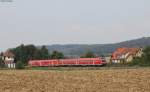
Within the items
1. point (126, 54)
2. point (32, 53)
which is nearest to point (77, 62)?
point (32, 53)

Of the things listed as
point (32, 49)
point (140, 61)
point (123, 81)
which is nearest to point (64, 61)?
point (140, 61)

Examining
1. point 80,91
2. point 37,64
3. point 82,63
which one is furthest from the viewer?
point 37,64

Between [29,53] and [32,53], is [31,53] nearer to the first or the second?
[32,53]

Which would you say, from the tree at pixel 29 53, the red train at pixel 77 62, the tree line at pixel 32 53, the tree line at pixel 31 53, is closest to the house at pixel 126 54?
the tree line at pixel 32 53

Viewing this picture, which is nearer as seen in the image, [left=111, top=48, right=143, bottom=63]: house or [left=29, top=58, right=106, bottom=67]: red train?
[left=29, top=58, right=106, bottom=67]: red train

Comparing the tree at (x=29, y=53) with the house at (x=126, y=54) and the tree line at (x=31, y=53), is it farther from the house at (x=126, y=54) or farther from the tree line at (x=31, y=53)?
the house at (x=126, y=54)

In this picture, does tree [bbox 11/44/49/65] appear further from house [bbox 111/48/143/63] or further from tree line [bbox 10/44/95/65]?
house [bbox 111/48/143/63]

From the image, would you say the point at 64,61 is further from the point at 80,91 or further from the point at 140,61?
the point at 80,91

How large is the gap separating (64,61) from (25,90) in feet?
139

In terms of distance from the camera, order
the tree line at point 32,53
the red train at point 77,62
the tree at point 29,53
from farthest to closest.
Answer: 1. the tree at point 29,53
2. the tree line at point 32,53
3. the red train at point 77,62

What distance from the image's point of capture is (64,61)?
66812 mm

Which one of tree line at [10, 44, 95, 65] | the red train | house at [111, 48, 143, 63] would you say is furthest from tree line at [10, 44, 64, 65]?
the red train

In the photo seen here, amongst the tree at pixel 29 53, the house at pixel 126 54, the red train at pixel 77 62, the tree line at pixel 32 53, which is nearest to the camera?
the red train at pixel 77 62

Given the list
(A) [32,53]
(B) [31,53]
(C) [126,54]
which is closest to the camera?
(B) [31,53]
